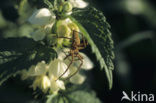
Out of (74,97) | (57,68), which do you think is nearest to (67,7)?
(57,68)

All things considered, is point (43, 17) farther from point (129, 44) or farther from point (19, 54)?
point (129, 44)

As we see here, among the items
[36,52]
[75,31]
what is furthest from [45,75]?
[75,31]

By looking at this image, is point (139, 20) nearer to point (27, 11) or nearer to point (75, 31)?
point (27, 11)

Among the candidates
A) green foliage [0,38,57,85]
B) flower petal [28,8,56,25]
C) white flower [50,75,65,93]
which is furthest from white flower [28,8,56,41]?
white flower [50,75,65,93]

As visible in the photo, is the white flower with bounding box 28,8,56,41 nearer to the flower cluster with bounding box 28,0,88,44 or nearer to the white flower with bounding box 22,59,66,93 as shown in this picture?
the flower cluster with bounding box 28,0,88,44

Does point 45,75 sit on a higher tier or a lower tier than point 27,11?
lower

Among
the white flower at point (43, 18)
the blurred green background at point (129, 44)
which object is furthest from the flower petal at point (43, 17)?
the blurred green background at point (129, 44)

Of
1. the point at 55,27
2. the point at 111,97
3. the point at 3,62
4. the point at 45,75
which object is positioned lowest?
the point at 111,97
